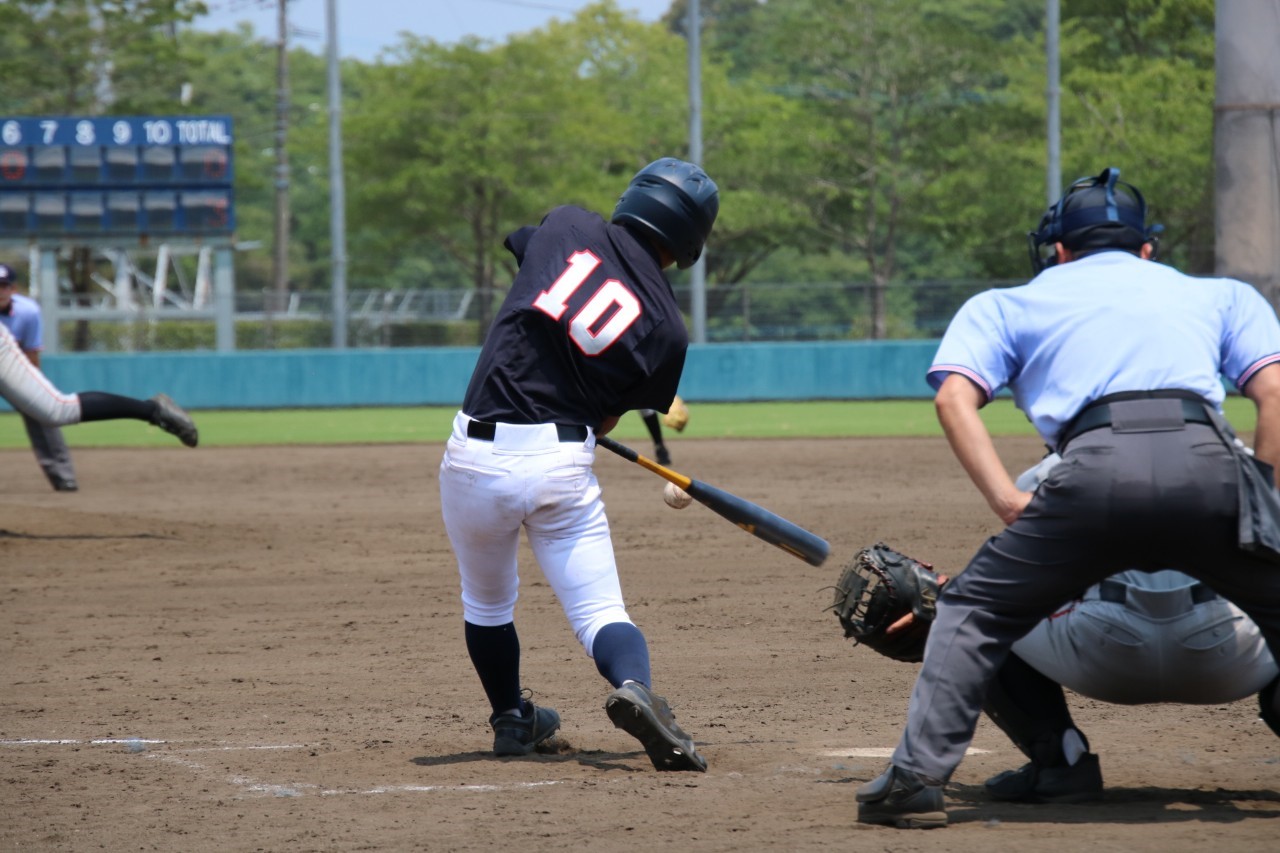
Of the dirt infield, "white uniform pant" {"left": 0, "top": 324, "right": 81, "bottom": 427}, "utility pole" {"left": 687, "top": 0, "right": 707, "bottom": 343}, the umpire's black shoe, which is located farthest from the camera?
"utility pole" {"left": 687, "top": 0, "right": 707, "bottom": 343}

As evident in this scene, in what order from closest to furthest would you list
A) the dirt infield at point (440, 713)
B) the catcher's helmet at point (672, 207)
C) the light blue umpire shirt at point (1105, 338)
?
the light blue umpire shirt at point (1105, 338) < the dirt infield at point (440, 713) < the catcher's helmet at point (672, 207)

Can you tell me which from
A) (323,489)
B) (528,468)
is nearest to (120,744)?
(528,468)

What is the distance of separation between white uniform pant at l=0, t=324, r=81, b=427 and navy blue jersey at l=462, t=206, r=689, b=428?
19.3ft

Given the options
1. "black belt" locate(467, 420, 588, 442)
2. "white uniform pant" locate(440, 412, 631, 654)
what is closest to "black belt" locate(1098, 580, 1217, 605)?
"white uniform pant" locate(440, 412, 631, 654)

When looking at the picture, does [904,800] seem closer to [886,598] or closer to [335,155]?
[886,598]

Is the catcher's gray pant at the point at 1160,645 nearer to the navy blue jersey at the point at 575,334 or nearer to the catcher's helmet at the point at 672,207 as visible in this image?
the navy blue jersey at the point at 575,334

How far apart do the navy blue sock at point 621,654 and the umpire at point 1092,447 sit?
2.86 feet

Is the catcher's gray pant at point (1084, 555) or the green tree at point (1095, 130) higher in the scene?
the green tree at point (1095, 130)

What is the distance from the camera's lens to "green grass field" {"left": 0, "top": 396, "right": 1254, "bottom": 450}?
747 inches

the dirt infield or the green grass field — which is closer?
the dirt infield

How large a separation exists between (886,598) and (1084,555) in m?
0.72

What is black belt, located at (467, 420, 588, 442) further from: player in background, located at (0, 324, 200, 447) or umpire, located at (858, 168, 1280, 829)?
player in background, located at (0, 324, 200, 447)

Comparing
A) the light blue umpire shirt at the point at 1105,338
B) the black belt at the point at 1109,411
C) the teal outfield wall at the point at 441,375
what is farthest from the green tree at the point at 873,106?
the black belt at the point at 1109,411

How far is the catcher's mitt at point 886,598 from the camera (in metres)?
4.14
